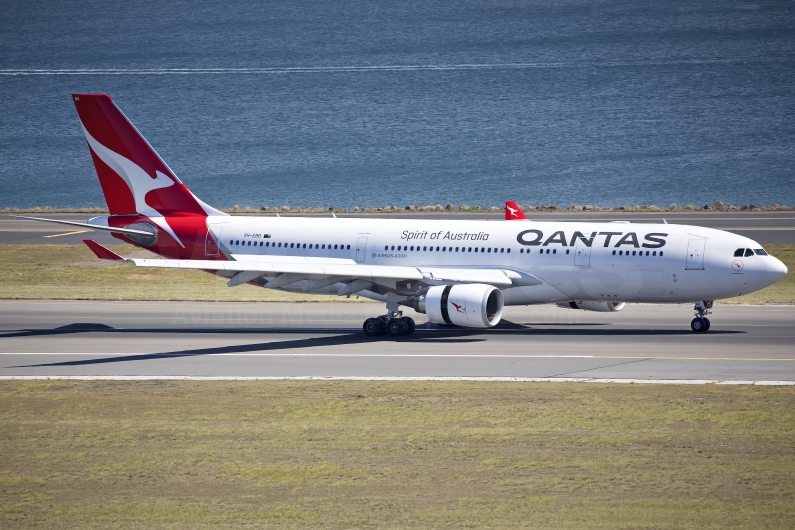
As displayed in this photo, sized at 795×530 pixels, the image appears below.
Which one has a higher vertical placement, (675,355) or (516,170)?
(516,170)

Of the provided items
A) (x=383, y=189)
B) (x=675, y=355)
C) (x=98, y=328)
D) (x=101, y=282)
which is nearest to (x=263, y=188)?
(x=383, y=189)

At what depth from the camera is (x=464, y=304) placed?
117 feet

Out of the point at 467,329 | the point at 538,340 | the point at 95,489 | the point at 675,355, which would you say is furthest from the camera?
the point at 467,329

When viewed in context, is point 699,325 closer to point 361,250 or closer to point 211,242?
point 361,250

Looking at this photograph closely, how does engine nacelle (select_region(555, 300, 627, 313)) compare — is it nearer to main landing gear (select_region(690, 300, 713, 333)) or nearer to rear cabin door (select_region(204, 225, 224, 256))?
main landing gear (select_region(690, 300, 713, 333))

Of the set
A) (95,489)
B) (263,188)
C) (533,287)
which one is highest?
(263,188)

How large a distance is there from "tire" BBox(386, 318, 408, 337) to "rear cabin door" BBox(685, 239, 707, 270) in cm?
1042

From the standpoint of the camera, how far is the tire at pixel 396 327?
124 ft

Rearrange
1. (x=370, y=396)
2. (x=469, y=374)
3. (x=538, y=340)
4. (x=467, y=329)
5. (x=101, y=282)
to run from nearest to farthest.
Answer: (x=370, y=396) < (x=469, y=374) < (x=538, y=340) < (x=467, y=329) < (x=101, y=282)

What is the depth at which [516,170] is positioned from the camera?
189375mm

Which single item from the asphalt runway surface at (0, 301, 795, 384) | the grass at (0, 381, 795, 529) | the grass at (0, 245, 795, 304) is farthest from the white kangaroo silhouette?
the grass at (0, 381, 795, 529)

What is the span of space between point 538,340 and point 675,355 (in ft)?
17.8

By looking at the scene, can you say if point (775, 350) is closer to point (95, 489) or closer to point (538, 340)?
point (538, 340)

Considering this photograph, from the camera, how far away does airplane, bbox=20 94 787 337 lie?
36.3m
